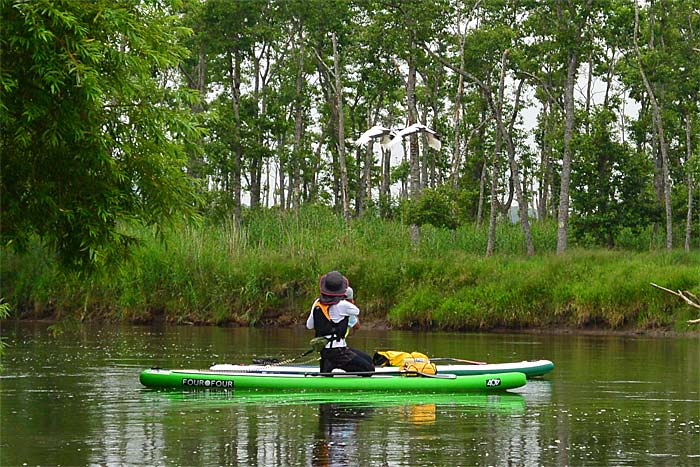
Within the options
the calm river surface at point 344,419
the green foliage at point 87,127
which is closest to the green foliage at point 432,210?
the calm river surface at point 344,419

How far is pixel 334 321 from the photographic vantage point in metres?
16.1

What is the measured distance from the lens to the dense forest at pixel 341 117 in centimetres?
1178

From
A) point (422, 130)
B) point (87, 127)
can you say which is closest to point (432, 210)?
point (422, 130)

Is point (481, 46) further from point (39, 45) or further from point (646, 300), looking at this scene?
point (39, 45)

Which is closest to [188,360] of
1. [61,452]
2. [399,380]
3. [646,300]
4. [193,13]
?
[399,380]

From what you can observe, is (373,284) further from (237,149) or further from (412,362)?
(412,362)

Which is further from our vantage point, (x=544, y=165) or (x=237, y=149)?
(x=544, y=165)

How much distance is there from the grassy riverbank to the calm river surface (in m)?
6.55

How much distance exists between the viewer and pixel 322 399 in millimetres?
15883

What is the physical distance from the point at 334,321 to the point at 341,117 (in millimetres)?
25299

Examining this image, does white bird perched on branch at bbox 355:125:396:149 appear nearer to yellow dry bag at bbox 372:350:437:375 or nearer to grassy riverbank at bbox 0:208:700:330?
grassy riverbank at bbox 0:208:700:330

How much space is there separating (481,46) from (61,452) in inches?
1270

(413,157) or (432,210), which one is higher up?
(413,157)

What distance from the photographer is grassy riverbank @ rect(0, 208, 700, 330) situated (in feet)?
98.7
